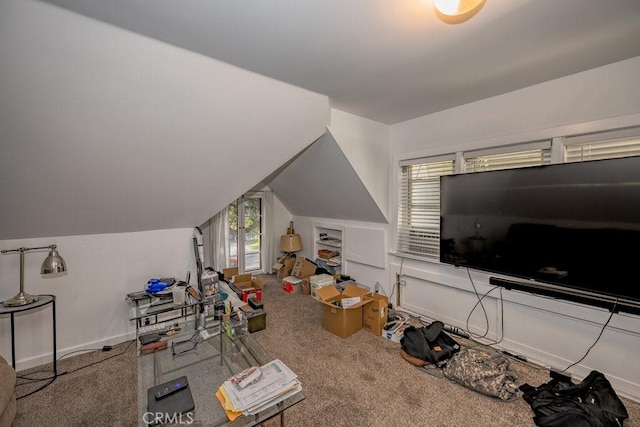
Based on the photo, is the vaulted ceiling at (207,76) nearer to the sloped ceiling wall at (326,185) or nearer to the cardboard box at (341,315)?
the sloped ceiling wall at (326,185)

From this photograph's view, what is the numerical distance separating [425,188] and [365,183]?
72 centimetres

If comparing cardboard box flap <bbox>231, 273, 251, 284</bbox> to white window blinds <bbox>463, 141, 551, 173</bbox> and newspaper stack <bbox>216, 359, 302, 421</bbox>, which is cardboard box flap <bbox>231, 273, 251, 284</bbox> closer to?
newspaper stack <bbox>216, 359, 302, 421</bbox>

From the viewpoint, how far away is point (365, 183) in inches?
124

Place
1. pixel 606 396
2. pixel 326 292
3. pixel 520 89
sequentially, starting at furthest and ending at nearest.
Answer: pixel 326 292
pixel 520 89
pixel 606 396

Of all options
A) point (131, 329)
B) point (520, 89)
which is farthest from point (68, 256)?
point (520, 89)

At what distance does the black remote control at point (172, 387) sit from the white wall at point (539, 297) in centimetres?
256

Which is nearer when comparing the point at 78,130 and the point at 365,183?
the point at 78,130

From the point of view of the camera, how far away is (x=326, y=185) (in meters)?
3.60

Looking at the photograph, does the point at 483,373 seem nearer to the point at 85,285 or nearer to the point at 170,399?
the point at 170,399

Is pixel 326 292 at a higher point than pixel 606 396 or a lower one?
higher

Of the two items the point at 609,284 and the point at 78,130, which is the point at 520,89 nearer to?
the point at 609,284

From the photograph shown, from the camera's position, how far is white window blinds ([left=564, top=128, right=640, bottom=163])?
1.85 metres

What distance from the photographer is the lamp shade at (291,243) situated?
187 inches

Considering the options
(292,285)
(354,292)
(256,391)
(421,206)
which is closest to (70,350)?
(256,391)
